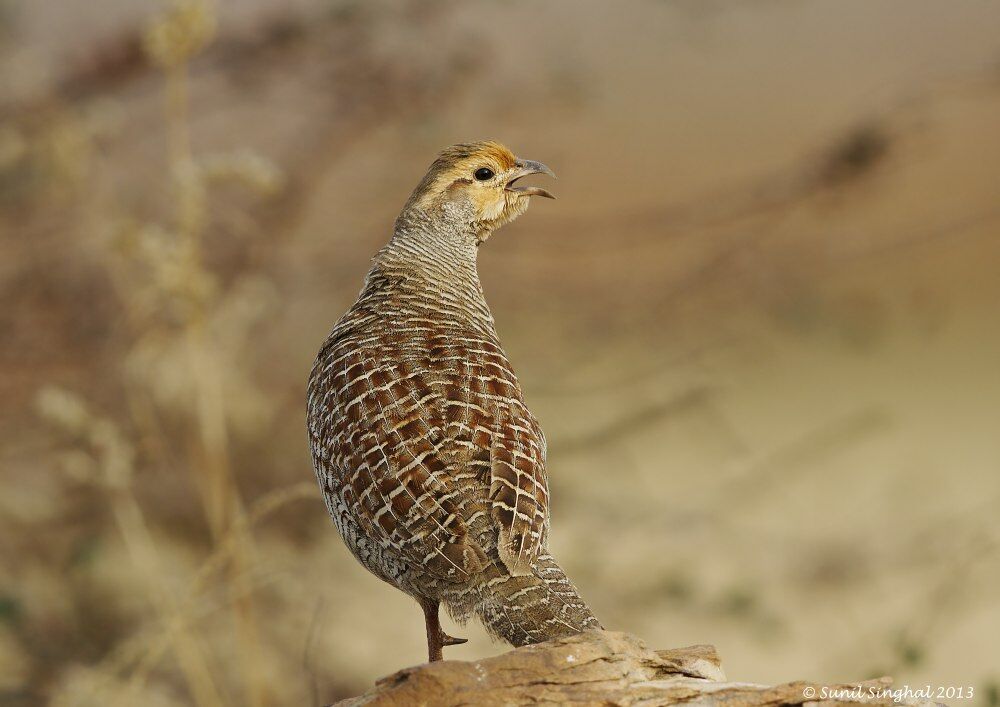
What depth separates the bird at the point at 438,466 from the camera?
4.11 metres

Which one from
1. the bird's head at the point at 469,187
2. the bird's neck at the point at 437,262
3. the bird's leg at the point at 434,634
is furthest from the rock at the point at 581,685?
the bird's head at the point at 469,187

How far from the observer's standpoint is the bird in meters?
4.11

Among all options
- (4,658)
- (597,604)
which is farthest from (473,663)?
(4,658)

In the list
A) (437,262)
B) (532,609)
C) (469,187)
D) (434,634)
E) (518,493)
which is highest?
(469,187)

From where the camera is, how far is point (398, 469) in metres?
4.32

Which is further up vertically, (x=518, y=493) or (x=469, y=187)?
(x=469, y=187)

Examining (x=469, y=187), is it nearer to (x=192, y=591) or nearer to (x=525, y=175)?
(x=525, y=175)

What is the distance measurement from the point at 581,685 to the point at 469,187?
119 inches

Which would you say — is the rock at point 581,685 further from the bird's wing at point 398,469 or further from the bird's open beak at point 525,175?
the bird's open beak at point 525,175

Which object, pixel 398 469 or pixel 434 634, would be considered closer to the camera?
pixel 398 469

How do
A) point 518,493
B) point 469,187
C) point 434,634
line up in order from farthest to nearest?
point 469,187, point 434,634, point 518,493

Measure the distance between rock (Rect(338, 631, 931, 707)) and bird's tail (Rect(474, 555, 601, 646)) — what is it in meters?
0.13

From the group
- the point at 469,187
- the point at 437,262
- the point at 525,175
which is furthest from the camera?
the point at 525,175

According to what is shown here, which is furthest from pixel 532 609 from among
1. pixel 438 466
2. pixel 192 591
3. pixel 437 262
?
pixel 437 262
